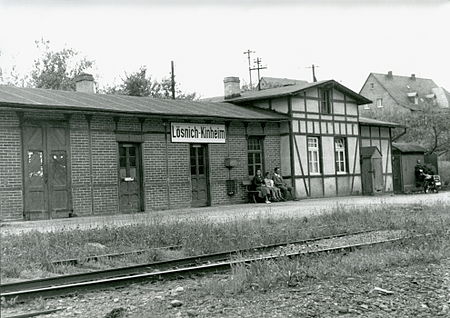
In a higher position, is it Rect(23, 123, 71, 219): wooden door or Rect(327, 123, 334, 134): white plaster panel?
Rect(327, 123, 334, 134): white plaster panel

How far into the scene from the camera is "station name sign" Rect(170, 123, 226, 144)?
830 inches

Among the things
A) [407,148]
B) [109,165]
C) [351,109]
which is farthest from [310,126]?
[109,165]

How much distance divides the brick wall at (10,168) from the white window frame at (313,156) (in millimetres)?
12952

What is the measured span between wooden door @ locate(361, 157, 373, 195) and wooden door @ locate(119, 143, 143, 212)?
12649 mm

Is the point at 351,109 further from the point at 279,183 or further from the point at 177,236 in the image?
the point at 177,236

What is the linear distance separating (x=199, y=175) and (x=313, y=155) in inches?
254

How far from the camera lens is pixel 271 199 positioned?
78.5ft

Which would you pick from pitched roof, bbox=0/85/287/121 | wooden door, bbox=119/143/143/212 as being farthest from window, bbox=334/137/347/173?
wooden door, bbox=119/143/143/212

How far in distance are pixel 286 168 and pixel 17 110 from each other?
471 inches

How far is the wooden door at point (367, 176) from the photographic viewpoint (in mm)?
28516

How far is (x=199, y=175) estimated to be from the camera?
867 inches

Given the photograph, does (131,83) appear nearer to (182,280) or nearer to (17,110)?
(17,110)

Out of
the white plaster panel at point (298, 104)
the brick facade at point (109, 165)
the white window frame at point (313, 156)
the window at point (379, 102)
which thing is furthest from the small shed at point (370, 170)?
the window at point (379, 102)

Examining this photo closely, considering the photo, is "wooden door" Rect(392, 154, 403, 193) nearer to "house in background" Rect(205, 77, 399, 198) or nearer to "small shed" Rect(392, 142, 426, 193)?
"small shed" Rect(392, 142, 426, 193)
